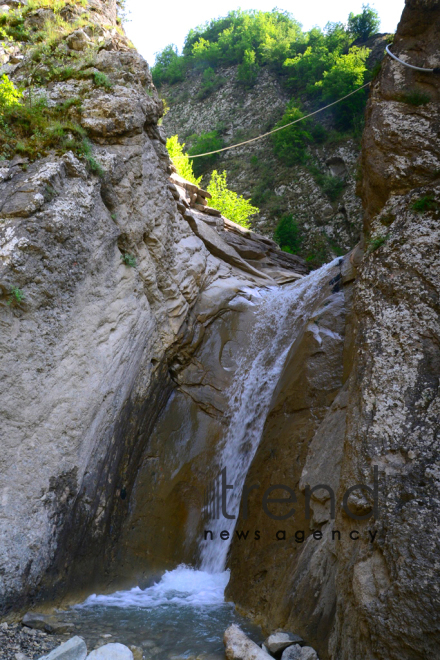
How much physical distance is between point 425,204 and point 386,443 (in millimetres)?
2465

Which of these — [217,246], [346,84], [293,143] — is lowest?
[217,246]

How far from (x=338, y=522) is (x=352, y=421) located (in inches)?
39.6

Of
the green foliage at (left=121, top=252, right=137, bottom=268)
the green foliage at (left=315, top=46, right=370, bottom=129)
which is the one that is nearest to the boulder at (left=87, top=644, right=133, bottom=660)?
the green foliage at (left=121, top=252, right=137, bottom=268)

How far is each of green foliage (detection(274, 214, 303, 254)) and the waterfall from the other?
41.1ft

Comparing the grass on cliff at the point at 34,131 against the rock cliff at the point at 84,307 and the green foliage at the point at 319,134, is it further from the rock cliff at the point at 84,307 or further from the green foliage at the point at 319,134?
the green foliage at the point at 319,134

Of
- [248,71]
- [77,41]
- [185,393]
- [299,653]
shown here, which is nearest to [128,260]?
[185,393]

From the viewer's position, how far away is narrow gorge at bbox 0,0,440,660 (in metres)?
4.07

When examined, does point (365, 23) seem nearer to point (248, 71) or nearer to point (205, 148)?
point (248, 71)

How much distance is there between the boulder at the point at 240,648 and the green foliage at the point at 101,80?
8.92 m

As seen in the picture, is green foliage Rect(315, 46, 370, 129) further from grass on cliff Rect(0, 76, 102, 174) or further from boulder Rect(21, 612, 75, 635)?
boulder Rect(21, 612, 75, 635)

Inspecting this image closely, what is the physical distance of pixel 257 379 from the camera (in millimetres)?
9555

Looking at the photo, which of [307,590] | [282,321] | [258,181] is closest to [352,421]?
[307,590]

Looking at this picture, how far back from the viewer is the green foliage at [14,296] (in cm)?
573

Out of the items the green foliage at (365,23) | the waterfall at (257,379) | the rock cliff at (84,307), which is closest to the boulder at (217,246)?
the rock cliff at (84,307)
